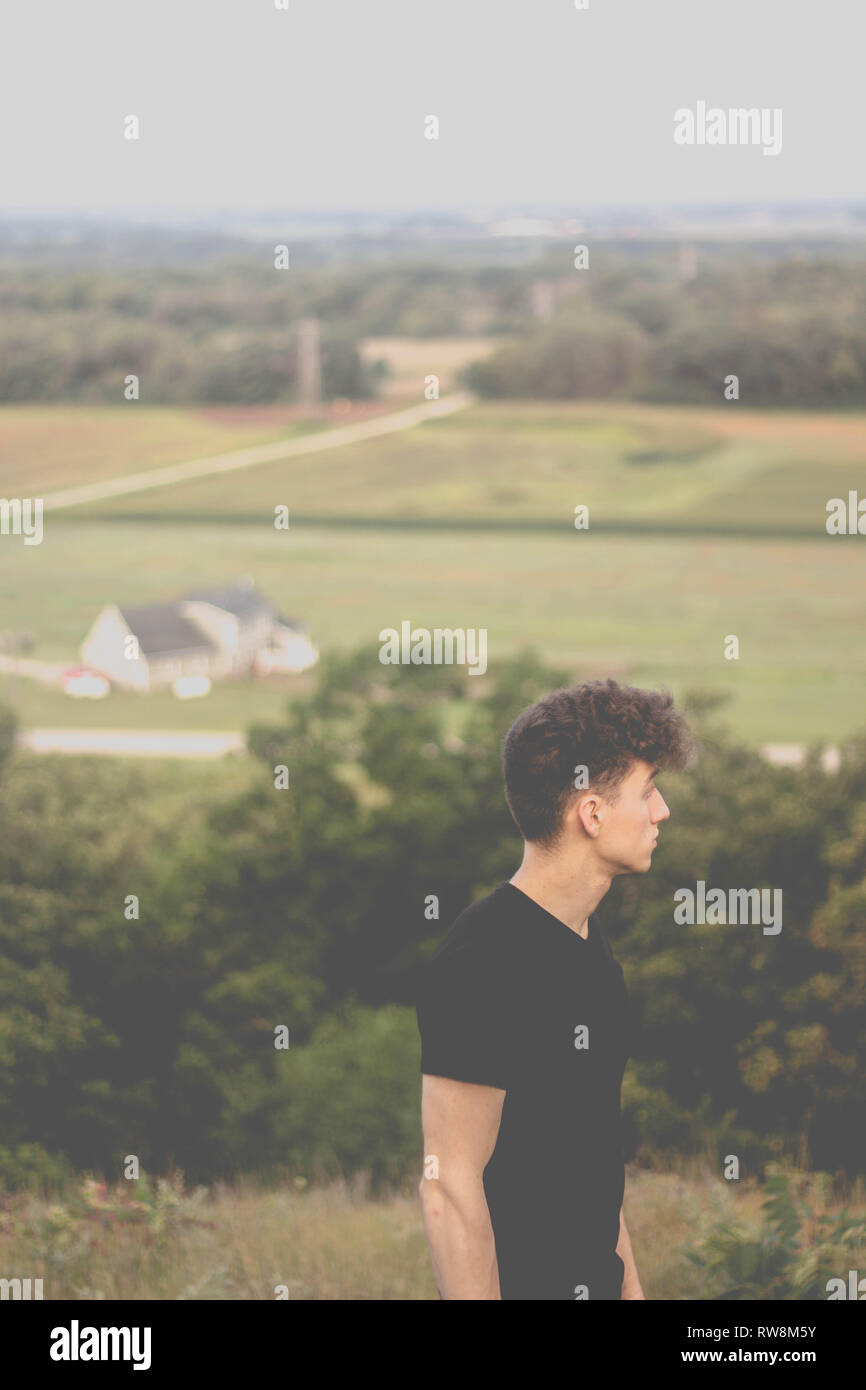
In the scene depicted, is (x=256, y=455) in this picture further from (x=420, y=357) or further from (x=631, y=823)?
(x=631, y=823)

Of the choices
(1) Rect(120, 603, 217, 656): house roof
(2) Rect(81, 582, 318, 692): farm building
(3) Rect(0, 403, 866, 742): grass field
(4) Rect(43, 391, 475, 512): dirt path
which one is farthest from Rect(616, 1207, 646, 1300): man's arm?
(4) Rect(43, 391, 475, 512): dirt path

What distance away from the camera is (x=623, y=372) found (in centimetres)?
3716

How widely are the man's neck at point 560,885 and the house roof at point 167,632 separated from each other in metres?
31.6

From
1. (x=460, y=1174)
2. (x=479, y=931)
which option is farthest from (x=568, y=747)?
(x=460, y=1174)

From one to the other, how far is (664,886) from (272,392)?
28.7 metres

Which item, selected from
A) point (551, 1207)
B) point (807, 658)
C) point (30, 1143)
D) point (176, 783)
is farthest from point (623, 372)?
point (551, 1207)

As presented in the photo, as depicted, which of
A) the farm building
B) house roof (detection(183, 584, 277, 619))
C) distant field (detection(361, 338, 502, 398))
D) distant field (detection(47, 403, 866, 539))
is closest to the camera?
the farm building

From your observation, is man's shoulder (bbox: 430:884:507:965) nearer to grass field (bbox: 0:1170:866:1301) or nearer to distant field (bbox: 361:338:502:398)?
grass field (bbox: 0:1170:866:1301)

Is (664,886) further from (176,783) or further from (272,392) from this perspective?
(272,392)

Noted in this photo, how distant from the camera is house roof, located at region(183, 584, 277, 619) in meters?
34.8

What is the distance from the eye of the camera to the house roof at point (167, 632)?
109 feet

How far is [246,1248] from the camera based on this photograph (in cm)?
514

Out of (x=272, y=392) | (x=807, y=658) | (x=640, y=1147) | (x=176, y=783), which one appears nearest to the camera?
(x=640, y=1147)

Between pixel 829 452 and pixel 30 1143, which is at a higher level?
pixel 829 452
